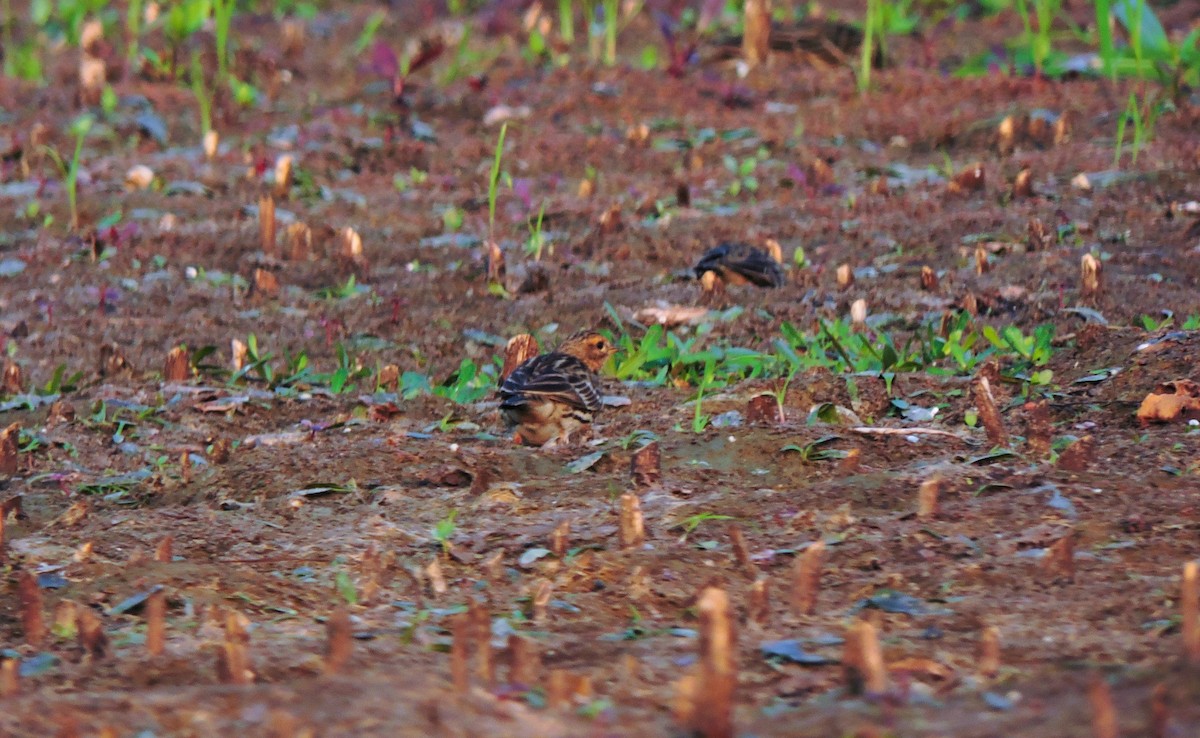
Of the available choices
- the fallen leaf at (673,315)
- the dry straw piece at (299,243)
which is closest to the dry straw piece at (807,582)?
the fallen leaf at (673,315)

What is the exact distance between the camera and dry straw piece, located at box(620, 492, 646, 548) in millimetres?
4039

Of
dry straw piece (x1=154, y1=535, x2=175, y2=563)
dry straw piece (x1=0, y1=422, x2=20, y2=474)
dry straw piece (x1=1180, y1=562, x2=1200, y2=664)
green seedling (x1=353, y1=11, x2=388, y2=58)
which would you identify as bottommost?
dry straw piece (x1=0, y1=422, x2=20, y2=474)

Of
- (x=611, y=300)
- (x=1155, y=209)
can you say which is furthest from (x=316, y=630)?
(x=1155, y=209)

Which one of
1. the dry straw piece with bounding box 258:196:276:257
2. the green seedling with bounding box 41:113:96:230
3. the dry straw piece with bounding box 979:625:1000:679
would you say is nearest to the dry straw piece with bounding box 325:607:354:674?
the dry straw piece with bounding box 979:625:1000:679

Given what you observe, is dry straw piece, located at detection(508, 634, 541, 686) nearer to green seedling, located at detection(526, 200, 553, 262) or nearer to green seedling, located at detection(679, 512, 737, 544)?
green seedling, located at detection(679, 512, 737, 544)

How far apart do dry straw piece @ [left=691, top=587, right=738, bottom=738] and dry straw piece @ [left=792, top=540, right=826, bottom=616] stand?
0.92 m

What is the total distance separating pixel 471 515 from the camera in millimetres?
4449

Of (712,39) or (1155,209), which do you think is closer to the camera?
(1155,209)

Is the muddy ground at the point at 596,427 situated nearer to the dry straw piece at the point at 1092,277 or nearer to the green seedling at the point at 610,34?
the dry straw piece at the point at 1092,277

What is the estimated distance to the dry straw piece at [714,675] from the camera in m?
2.60

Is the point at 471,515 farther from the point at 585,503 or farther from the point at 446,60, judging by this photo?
the point at 446,60

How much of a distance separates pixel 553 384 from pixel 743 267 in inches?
92.6

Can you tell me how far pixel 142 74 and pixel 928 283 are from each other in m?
7.17

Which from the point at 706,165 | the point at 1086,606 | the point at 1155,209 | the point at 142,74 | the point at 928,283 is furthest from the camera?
the point at 142,74
